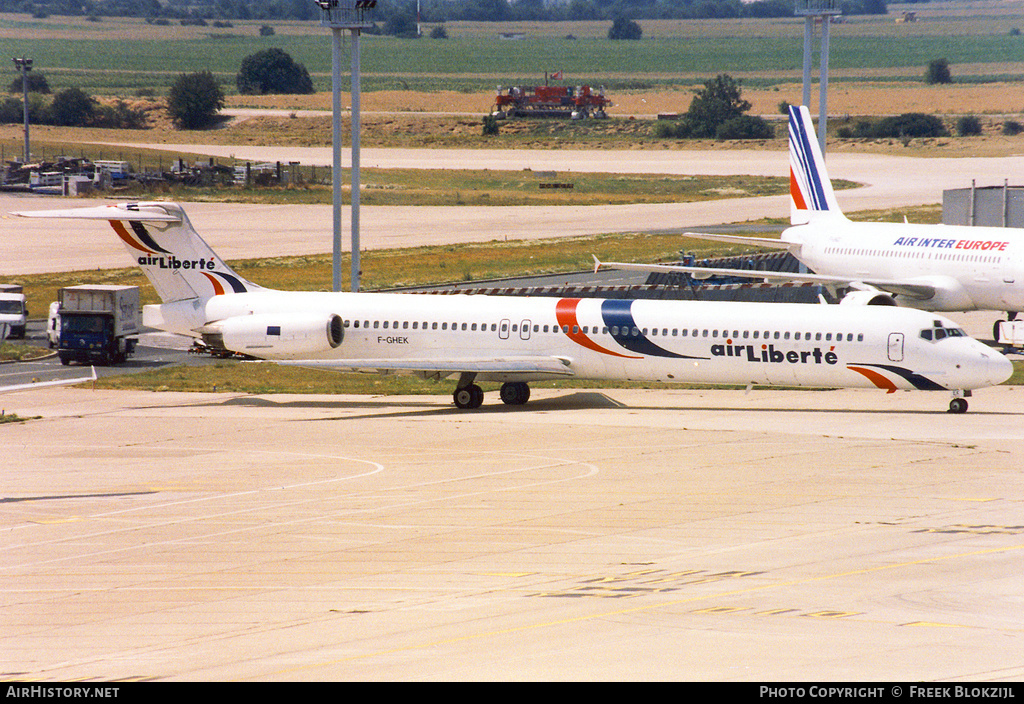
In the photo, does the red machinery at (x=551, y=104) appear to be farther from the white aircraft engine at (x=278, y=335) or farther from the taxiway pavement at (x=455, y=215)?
the white aircraft engine at (x=278, y=335)

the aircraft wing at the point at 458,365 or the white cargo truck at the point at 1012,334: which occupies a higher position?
the white cargo truck at the point at 1012,334

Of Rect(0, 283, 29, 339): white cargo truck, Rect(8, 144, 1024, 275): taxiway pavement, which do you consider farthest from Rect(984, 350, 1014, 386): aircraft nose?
Rect(8, 144, 1024, 275): taxiway pavement

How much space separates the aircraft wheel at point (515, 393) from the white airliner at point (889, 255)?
25.2ft

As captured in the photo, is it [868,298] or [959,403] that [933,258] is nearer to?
[868,298]

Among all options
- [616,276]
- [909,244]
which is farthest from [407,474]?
[616,276]

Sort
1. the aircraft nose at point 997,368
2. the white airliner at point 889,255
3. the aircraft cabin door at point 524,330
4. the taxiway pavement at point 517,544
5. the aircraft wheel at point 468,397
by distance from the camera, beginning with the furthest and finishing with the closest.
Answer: the white airliner at point 889,255, the aircraft cabin door at point 524,330, the aircraft wheel at point 468,397, the aircraft nose at point 997,368, the taxiway pavement at point 517,544

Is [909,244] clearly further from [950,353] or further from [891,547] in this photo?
[891,547]

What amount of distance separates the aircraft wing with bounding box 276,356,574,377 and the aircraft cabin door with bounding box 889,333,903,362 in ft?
30.8

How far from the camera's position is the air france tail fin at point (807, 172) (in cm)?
5459

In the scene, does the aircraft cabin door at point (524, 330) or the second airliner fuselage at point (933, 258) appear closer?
the aircraft cabin door at point (524, 330)

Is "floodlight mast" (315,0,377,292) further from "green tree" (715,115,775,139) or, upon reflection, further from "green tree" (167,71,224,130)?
"green tree" (167,71,224,130)

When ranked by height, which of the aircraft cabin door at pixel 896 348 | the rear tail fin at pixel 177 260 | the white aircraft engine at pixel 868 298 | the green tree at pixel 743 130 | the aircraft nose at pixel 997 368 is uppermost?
the green tree at pixel 743 130

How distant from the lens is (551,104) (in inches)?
7126

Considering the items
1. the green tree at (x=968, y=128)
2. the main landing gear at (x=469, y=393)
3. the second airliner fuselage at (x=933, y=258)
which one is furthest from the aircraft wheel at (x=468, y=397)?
the green tree at (x=968, y=128)
